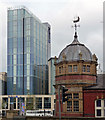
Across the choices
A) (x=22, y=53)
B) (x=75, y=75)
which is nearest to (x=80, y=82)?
(x=75, y=75)

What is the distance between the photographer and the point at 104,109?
1146 inches

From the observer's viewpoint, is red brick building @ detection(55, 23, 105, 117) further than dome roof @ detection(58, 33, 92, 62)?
No

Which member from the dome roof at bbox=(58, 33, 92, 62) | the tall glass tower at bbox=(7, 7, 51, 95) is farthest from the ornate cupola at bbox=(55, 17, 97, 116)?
the tall glass tower at bbox=(7, 7, 51, 95)

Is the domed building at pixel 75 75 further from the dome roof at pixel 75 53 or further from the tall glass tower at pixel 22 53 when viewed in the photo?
the tall glass tower at pixel 22 53

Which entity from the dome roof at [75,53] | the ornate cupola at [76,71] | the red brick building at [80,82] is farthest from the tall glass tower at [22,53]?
the red brick building at [80,82]

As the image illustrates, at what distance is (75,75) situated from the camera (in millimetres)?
30391

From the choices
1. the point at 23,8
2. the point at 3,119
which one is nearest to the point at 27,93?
the point at 23,8

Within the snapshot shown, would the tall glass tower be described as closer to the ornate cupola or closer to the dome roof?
the dome roof

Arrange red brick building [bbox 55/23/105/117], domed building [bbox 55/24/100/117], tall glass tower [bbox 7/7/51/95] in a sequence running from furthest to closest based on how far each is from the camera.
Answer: tall glass tower [bbox 7/7/51/95]
domed building [bbox 55/24/100/117]
red brick building [bbox 55/23/105/117]

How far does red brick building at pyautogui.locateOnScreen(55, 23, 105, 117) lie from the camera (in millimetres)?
29391

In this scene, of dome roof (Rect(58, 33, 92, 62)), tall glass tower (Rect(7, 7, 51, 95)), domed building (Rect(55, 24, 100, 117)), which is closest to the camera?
domed building (Rect(55, 24, 100, 117))

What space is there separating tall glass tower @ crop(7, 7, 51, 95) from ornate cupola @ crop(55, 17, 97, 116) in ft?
252

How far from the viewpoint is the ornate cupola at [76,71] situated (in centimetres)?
3003

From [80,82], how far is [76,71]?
4.62 ft
